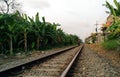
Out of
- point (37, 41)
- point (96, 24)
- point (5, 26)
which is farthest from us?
point (96, 24)

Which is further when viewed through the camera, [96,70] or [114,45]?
[114,45]

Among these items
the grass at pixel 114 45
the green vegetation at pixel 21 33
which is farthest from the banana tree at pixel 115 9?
the green vegetation at pixel 21 33

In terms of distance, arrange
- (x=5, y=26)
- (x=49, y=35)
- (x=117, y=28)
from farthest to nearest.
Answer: (x=49, y=35) → (x=5, y=26) → (x=117, y=28)

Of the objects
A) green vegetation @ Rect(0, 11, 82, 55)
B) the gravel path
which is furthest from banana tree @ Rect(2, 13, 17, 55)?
the gravel path

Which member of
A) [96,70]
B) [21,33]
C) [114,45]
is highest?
[21,33]

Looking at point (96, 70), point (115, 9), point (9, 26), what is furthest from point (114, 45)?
point (96, 70)

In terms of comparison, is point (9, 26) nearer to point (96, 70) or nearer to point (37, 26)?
point (37, 26)

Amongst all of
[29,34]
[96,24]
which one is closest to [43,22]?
[29,34]

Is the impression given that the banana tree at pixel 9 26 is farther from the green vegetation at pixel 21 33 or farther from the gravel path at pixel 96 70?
the gravel path at pixel 96 70

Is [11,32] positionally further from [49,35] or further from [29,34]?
[49,35]

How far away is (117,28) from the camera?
14078mm

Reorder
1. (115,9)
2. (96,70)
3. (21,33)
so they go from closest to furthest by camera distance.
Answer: (96,70) → (115,9) → (21,33)

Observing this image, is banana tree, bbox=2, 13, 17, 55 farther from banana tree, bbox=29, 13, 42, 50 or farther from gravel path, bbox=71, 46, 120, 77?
banana tree, bbox=29, 13, 42, 50

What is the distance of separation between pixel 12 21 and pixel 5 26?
0.87m
